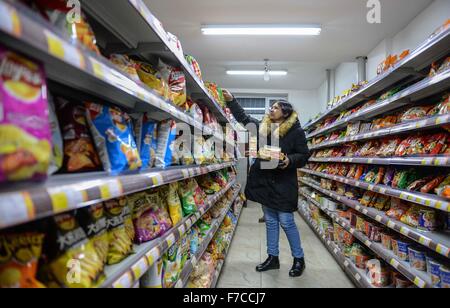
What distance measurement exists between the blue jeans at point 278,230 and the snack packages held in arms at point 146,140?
1.76 meters

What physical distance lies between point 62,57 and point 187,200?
4.44 ft

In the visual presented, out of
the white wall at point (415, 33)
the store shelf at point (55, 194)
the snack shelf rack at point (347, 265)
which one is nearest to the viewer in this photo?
the store shelf at point (55, 194)

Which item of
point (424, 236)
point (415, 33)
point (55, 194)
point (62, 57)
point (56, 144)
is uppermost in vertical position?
point (415, 33)

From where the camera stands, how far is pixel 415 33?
3.66 m

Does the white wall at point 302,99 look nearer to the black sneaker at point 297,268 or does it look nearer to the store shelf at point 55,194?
the black sneaker at point 297,268

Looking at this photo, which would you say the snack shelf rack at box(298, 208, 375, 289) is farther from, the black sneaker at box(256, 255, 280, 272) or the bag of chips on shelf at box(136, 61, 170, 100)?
the bag of chips on shelf at box(136, 61, 170, 100)

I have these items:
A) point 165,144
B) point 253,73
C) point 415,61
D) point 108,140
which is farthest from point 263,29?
point 108,140

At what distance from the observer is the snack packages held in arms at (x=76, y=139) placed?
0.91m

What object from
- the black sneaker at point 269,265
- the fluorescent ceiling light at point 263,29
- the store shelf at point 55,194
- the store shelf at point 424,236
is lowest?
the black sneaker at point 269,265

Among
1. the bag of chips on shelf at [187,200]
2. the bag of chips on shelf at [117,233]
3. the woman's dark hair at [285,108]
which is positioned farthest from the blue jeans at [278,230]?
the bag of chips on shelf at [117,233]

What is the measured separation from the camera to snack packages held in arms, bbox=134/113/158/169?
4.33ft

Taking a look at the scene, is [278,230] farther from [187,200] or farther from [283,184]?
[187,200]

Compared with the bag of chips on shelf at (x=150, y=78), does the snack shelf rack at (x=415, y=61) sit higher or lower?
higher

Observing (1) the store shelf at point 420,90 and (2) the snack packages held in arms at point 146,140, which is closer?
(2) the snack packages held in arms at point 146,140
